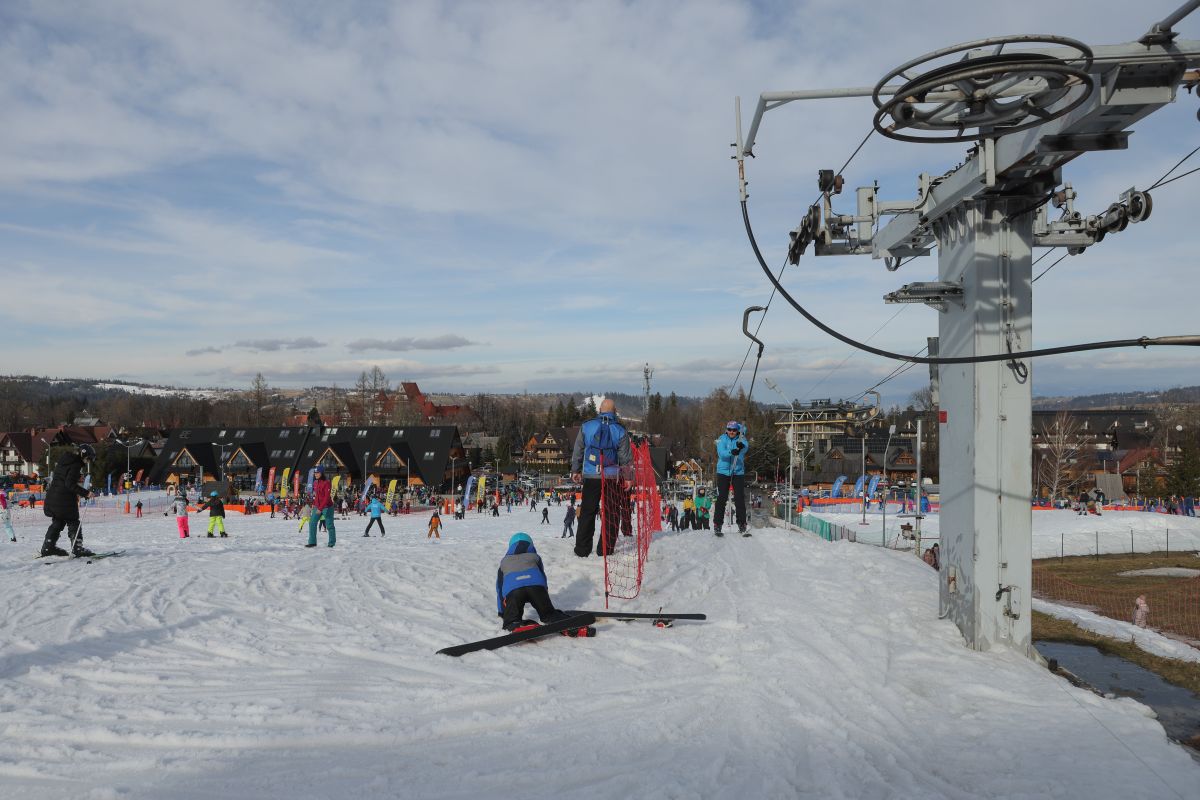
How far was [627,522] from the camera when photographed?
12625mm

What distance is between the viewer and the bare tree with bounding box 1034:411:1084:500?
6144 centimetres

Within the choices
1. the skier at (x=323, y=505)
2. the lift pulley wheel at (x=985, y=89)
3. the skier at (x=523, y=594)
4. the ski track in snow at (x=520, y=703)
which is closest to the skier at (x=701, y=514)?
the skier at (x=323, y=505)

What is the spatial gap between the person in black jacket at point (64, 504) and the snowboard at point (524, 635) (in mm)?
7344

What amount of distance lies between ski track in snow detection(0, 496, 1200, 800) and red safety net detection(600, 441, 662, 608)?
0.83 m

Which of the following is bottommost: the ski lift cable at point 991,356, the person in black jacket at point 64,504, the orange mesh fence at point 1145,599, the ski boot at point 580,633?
the orange mesh fence at point 1145,599

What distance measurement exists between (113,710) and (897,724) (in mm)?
5000

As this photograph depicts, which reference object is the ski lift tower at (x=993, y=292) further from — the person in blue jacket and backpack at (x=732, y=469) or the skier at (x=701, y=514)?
the skier at (x=701, y=514)

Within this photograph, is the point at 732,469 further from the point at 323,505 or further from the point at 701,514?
the point at 701,514

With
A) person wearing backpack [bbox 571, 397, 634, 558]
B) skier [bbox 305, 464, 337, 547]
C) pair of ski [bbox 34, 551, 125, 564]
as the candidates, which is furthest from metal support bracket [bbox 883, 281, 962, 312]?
skier [bbox 305, 464, 337, 547]

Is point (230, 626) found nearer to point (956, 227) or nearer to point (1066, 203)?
point (956, 227)

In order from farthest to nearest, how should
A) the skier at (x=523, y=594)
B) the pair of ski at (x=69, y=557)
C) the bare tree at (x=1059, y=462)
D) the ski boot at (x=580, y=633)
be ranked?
the bare tree at (x=1059, y=462)
the pair of ski at (x=69, y=557)
the skier at (x=523, y=594)
the ski boot at (x=580, y=633)

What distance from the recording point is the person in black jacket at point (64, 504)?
1106 cm

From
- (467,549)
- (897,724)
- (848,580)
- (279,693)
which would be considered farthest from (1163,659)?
(279,693)

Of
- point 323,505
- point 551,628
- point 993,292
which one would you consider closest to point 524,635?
point 551,628
